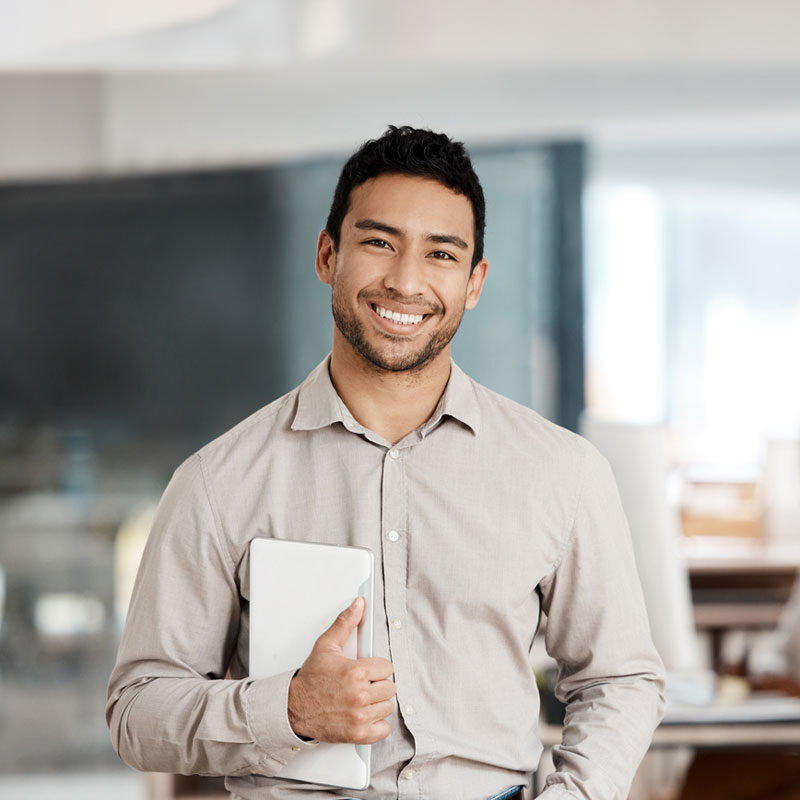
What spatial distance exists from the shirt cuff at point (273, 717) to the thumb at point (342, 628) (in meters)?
0.06

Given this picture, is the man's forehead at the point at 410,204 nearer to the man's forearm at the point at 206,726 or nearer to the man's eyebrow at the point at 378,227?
the man's eyebrow at the point at 378,227

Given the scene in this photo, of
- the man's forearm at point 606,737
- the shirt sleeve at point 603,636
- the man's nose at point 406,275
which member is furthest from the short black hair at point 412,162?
the man's forearm at point 606,737

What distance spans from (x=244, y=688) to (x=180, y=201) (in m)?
2.66

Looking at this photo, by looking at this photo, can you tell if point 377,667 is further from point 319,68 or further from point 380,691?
point 319,68

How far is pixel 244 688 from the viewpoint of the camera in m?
1.26

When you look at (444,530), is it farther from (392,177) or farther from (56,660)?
(56,660)

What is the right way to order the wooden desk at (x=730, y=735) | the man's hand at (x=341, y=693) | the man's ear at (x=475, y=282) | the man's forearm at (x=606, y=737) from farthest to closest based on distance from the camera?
the wooden desk at (x=730, y=735) → the man's ear at (x=475, y=282) → the man's forearm at (x=606, y=737) → the man's hand at (x=341, y=693)

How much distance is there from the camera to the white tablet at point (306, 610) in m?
1.26

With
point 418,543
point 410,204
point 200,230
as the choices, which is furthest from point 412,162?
point 200,230

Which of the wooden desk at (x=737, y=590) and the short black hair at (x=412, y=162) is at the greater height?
the short black hair at (x=412, y=162)

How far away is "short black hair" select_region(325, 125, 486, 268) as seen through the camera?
1.38 meters

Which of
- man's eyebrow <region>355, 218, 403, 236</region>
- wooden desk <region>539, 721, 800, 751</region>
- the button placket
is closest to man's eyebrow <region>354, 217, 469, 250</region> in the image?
man's eyebrow <region>355, 218, 403, 236</region>

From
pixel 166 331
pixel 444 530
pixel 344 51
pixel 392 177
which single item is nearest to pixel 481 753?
pixel 444 530

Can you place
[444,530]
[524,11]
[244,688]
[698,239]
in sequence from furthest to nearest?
1. [698,239]
2. [524,11]
3. [444,530]
4. [244,688]
